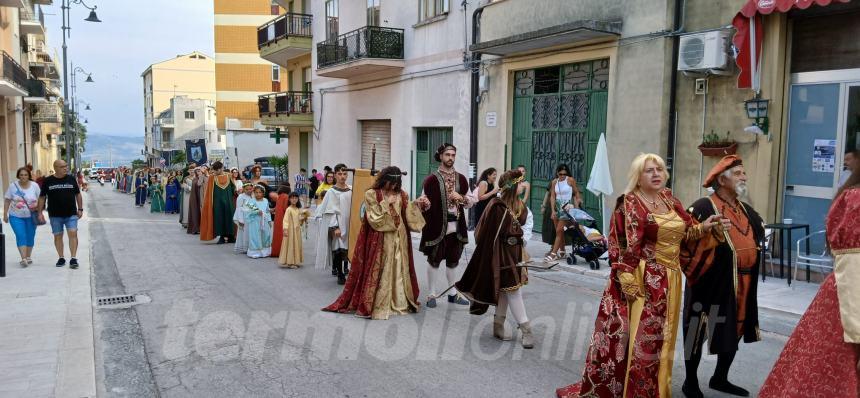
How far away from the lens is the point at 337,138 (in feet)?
80.2

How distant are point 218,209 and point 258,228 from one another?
2195mm

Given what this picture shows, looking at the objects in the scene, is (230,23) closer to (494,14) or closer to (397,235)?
(494,14)

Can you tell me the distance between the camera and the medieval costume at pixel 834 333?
315 cm

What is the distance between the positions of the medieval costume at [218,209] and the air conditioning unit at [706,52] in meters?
9.19

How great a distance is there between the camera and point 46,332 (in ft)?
22.2

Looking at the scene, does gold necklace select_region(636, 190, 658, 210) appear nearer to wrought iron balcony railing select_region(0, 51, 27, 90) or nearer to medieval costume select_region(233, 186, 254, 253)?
medieval costume select_region(233, 186, 254, 253)

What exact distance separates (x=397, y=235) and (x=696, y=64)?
5.48 meters

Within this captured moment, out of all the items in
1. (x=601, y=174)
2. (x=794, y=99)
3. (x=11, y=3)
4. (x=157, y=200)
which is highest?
(x=11, y=3)

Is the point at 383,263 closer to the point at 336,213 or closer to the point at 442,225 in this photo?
the point at 442,225

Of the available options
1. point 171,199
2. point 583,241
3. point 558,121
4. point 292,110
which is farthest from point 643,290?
point 292,110

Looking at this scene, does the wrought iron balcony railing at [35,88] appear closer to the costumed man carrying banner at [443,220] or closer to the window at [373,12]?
the window at [373,12]

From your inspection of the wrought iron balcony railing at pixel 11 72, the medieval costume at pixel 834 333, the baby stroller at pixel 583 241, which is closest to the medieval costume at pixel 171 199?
the wrought iron balcony railing at pixel 11 72

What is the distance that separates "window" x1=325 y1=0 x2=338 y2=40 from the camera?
2380 centimetres

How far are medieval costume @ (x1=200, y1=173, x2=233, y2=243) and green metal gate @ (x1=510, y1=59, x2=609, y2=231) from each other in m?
6.22
